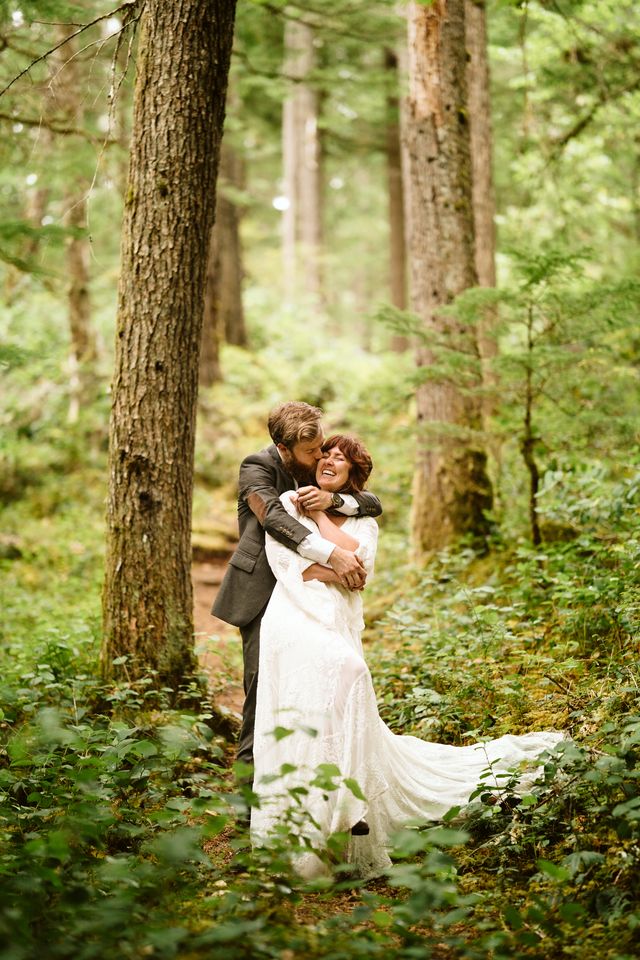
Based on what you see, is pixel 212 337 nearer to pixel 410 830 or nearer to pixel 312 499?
pixel 312 499

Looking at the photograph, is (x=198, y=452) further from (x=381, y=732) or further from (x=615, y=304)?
(x=381, y=732)

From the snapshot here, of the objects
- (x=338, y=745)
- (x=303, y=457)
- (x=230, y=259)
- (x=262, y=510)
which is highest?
(x=230, y=259)

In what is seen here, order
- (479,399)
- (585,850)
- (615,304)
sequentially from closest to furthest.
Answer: (585,850) < (615,304) < (479,399)

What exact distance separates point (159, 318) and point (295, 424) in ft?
4.18

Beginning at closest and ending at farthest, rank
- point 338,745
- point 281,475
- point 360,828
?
1. point 360,828
2. point 338,745
3. point 281,475

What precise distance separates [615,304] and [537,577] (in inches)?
85.5

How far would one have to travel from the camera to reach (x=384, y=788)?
397 cm

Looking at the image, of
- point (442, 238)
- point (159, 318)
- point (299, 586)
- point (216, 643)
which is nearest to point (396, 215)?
point (442, 238)

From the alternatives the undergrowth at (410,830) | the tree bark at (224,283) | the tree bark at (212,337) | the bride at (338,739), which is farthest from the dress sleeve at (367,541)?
the tree bark at (212,337)

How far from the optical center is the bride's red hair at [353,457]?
467 centimetres

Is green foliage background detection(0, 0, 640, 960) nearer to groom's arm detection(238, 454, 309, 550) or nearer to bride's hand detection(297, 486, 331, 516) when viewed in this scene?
groom's arm detection(238, 454, 309, 550)

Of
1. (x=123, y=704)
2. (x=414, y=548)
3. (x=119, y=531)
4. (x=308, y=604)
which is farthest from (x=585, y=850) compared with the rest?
(x=414, y=548)

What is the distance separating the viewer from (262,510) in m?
4.56

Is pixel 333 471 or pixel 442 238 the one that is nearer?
pixel 333 471
